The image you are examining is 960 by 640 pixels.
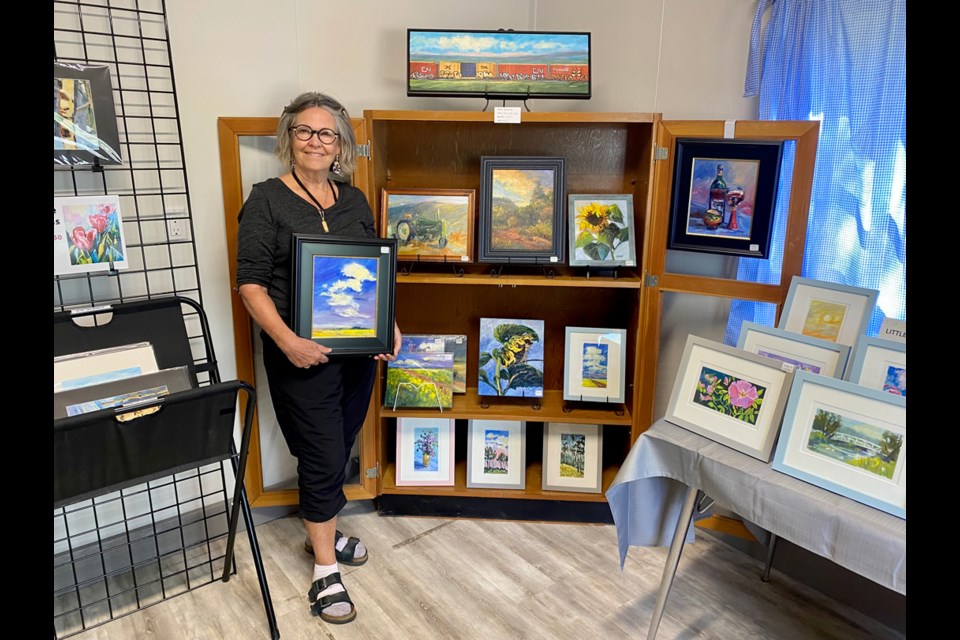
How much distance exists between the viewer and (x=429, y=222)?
8.20ft

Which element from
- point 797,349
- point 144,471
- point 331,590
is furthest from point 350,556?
point 797,349

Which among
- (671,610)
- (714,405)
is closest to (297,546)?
(671,610)

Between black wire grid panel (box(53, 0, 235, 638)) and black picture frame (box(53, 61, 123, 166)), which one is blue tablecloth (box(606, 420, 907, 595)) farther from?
black picture frame (box(53, 61, 123, 166))

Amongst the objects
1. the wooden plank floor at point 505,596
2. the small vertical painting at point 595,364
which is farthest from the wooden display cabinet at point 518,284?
the wooden plank floor at point 505,596

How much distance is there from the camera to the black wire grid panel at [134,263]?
2002mm

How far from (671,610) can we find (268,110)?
241 centimetres

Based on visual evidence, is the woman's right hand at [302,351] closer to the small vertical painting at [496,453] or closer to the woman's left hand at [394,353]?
the woman's left hand at [394,353]

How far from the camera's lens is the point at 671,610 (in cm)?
210

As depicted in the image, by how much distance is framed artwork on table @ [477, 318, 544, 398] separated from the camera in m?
2.66

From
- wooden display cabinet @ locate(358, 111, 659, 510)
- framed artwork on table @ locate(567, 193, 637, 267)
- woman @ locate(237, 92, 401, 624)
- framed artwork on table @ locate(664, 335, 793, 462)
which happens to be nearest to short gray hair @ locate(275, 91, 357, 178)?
woman @ locate(237, 92, 401, 624)

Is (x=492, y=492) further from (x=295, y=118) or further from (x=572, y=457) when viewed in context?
(x=295, y=118)

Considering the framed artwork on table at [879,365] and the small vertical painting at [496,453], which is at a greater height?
the framed artwork on table at [879,365]

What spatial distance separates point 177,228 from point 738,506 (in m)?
2.10

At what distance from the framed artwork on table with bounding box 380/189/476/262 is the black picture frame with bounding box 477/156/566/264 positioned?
0.26ft
